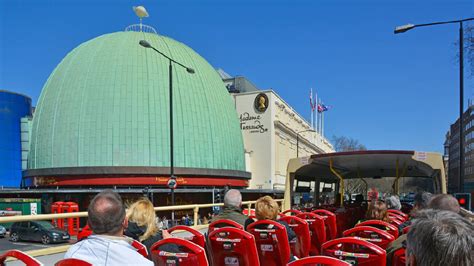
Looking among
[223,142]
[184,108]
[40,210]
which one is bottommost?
[40,210]

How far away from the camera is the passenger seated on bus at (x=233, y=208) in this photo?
596 cm

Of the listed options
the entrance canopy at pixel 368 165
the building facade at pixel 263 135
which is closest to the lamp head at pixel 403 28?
the entrance canopy at pixel 368 165

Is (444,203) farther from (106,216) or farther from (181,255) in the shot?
(106,216)

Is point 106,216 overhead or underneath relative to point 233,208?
overhead

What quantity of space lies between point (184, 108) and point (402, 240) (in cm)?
4552

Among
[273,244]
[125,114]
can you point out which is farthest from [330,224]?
[125,114]

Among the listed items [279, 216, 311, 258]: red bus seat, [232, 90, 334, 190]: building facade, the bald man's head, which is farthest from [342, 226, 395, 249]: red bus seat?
[232, 90, 334, 190]: building facade

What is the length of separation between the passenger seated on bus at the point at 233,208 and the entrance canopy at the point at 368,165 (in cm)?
462

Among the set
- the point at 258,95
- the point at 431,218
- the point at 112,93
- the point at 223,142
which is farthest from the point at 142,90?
the point at 431,218

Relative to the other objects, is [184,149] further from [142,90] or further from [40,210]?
[40,210]

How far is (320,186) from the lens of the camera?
14.7 meters

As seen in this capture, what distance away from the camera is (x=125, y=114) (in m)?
46.1

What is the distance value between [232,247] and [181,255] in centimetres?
86

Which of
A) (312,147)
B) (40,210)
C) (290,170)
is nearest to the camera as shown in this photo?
(290,170)
